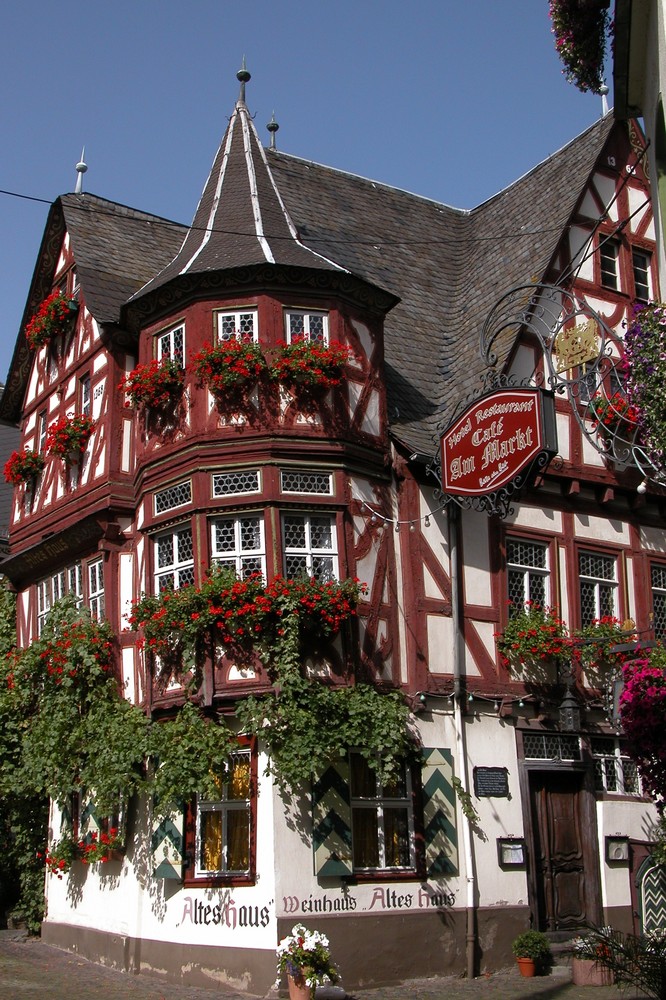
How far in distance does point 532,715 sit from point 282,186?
36.0 ft

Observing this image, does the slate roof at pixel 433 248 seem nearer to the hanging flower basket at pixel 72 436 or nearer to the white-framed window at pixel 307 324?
the white-framed window at pixel 307 324

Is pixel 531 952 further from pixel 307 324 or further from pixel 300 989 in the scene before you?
pixel 307 324

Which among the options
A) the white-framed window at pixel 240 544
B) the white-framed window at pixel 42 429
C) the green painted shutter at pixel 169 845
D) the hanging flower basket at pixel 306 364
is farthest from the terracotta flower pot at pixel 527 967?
the white-framed window at pixel 42 429

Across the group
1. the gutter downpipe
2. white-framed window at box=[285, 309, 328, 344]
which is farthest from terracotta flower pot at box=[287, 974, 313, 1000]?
white-framed window at box=[285, 309, 328, 344]

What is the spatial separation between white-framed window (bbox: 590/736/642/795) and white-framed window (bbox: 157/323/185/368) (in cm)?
810

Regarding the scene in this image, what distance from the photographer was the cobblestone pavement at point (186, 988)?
13828 mm

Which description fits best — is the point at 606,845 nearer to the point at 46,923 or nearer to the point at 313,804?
the point at 313,804

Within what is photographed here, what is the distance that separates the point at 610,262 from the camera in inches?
808

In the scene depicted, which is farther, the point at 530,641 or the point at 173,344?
the point at 173,344

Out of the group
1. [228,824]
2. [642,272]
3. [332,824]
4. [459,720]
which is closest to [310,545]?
[459,720]

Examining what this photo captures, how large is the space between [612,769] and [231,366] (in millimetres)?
8163

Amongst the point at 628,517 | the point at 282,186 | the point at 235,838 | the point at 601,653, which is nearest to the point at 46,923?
the point at 235,838

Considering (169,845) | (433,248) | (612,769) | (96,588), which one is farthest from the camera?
(433,248)

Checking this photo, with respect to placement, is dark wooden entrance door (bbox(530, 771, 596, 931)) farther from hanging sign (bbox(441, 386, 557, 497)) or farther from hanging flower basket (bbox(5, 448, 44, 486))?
hanging flower basket (bbox(5, 448, 44, 486))
